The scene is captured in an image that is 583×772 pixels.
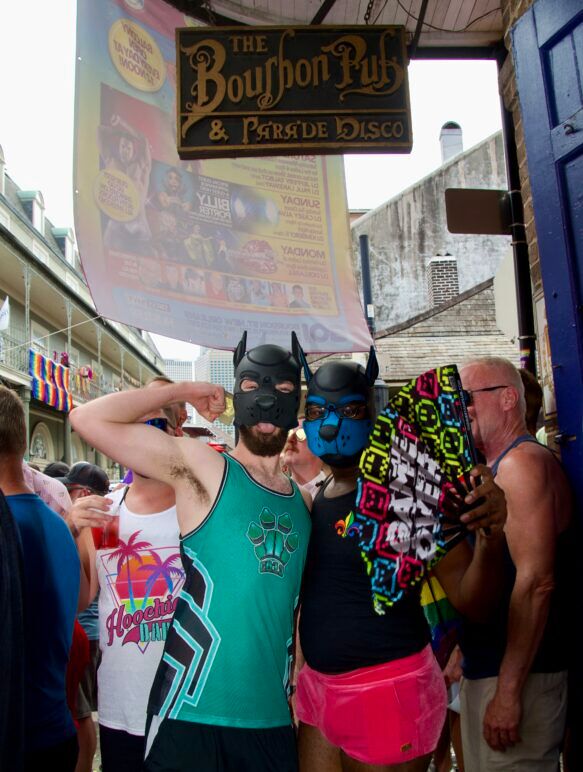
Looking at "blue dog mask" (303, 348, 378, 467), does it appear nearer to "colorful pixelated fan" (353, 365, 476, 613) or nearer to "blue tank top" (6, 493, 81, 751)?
"colorful pixelated fan" (353, 365, 476, 613)

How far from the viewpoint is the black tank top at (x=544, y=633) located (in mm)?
2504

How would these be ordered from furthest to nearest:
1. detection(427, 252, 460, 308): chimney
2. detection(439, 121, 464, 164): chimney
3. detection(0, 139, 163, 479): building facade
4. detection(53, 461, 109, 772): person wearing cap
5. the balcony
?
detection(0, 139, 163, 479): building facade, the balcony, detection(439, 121, 464, 164): chimney, detection(427, 252, 460, 308): chimney, detection(53, 461, 109, 772): person wearing cap

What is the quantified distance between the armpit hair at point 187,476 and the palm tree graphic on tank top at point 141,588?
68 centimetres

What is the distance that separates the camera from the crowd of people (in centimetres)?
201

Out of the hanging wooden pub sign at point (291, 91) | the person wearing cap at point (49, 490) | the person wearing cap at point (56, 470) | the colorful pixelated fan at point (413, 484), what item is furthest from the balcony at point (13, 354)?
the colorful pixelated fan at point (413, 484)

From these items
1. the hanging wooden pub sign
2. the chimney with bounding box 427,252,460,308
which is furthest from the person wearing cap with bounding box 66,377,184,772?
the chimney with bounding box 427,252,460,308

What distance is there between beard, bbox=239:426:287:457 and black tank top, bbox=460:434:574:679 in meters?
0.93

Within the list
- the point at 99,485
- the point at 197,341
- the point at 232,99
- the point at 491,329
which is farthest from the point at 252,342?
the point at 491,329

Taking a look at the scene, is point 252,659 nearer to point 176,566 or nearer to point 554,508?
point 176,566

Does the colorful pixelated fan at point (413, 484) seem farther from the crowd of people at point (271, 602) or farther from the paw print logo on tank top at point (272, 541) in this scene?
the paw print logo on tank top at point (272, 541)

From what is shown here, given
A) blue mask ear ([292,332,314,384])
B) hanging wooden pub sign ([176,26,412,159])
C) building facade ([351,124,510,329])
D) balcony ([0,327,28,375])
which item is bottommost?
blue mask ear ([292,332,314,384])

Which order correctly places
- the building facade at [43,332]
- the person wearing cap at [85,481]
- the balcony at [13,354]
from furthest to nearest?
1. the building facade at [43,332]
2. the balcony at [13,354]
3. the person wearing cap at [85,481]

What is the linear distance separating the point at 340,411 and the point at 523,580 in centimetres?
91

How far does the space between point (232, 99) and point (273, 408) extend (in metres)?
2.07
